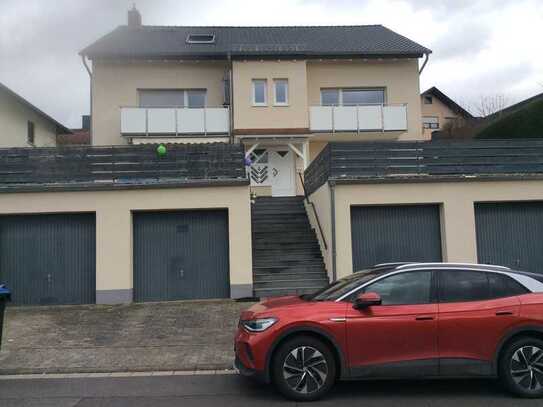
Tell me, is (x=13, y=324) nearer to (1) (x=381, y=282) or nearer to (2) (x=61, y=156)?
(2) (x=61, y=156)

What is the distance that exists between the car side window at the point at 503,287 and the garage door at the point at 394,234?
22.9ft

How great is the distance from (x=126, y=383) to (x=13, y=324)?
16.8 ft

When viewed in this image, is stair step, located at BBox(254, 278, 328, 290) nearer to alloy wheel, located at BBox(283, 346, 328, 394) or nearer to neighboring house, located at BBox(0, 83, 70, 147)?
alloy wheel, located at BBox(283, 346, 328, 394)

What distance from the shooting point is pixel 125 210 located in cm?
1280

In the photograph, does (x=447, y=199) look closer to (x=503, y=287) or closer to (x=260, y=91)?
(x=503, y=287)

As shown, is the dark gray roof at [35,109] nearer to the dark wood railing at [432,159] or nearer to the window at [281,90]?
the window at [281,90]

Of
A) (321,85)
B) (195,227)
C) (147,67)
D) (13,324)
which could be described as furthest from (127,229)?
(321,85)

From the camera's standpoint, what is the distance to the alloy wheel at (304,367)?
5.86m

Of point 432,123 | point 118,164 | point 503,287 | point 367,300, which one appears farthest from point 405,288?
point 432,123

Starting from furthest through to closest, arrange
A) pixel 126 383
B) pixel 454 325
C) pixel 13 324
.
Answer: pixel 13 324 < pixel 126 383 < pixel 454 325

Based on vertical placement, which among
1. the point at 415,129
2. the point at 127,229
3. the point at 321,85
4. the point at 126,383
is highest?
the point at 321,85

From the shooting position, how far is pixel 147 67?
21.6 m

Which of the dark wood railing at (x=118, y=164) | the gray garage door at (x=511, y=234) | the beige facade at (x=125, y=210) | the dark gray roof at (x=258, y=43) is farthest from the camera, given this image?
the dark gray roof at (x=258, y=43)

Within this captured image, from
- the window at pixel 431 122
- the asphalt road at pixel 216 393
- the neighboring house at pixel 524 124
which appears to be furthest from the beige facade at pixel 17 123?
the window at pixel 431 122
